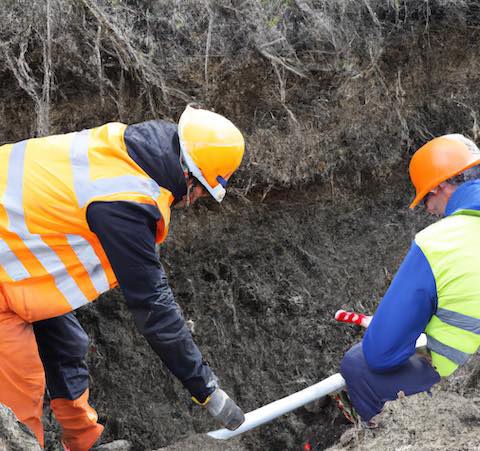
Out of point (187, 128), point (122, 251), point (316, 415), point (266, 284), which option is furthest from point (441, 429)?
point (266, 284)

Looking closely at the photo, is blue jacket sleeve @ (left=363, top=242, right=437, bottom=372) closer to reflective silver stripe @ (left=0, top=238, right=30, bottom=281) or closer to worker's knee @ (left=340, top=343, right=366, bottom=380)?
worker's knee @ (left=340, top=343, right=366, bottom=380)

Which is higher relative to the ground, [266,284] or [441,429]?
[441,429]

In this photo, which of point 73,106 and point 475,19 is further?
point 475,19

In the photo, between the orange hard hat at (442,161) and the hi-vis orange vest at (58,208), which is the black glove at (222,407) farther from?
the orange hard hat at (442,161)

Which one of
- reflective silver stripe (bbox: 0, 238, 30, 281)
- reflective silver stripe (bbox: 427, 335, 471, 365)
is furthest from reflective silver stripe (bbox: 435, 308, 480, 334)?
reflective silver stripe (bbox: 0, 238, 30, 281)

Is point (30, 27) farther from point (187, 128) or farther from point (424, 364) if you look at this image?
point (424, 364)

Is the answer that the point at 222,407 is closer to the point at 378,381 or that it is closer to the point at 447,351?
the point at 378,381

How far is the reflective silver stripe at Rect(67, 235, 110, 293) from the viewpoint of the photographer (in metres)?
2.68

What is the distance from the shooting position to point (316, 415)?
418cm

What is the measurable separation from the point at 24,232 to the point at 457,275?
1846mm

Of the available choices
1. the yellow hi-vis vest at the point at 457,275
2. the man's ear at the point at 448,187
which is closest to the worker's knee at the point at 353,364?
the yellow hi-vis vest at the point at 457,275

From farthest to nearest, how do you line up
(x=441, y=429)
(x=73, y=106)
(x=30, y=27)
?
(x=73, y=106), (x=30, y=27), (x=441, y=429)

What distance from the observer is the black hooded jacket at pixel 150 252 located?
249cm

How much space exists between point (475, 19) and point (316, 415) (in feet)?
10.6
